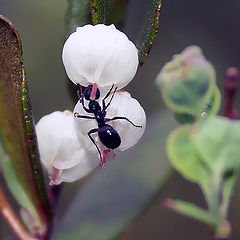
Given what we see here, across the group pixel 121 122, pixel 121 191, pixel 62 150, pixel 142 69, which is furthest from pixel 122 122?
pixel 142 69

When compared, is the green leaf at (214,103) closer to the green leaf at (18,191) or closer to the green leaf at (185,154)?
the green leaf at (185,154)

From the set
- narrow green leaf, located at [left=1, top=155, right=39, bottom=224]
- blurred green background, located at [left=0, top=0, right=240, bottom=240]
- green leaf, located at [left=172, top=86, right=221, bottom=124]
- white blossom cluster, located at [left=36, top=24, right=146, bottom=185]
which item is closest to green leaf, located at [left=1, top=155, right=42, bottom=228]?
narrow green leaf, located at [left=1, top=155, right=39, bottom=224]

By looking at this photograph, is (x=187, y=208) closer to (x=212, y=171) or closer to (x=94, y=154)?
(x=212, y=171)

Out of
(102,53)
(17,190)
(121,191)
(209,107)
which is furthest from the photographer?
(121,191)

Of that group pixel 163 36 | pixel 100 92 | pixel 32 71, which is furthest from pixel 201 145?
pixel 163 36

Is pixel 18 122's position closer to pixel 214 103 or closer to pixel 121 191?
pixel 214 103

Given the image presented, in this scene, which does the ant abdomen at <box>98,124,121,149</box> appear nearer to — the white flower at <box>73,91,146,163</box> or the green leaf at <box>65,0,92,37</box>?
the white flower at <box>73,91,146,163</box>

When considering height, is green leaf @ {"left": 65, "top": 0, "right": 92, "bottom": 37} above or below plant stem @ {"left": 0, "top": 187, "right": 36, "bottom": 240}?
above

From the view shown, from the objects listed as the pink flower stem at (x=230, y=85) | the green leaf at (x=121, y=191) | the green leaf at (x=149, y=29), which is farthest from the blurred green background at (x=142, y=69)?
the pink flower stem at (x=230, y=85)
